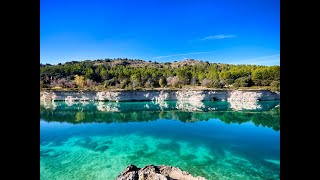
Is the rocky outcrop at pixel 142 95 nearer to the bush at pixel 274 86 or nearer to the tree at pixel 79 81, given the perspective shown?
the bush at pixel 274 86

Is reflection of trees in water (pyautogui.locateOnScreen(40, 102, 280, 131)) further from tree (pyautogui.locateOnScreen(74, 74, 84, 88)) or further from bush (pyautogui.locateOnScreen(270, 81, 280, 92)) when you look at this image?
tree (pyautogui.locateOnScreen(74, 74, 84, 88))

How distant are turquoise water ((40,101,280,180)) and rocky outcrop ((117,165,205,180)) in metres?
1.42

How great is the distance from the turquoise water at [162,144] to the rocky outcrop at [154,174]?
1420mm

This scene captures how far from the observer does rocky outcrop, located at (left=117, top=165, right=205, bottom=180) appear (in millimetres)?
6320

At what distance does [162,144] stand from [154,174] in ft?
21.6

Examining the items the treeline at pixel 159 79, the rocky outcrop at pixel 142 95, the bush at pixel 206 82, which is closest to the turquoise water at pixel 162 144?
the rocky outcrop at pixel 142 95

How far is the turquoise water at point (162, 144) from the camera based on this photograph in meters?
9.01

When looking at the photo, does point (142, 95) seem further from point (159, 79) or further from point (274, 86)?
point (274, 86)

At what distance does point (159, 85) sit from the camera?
1724 inches
